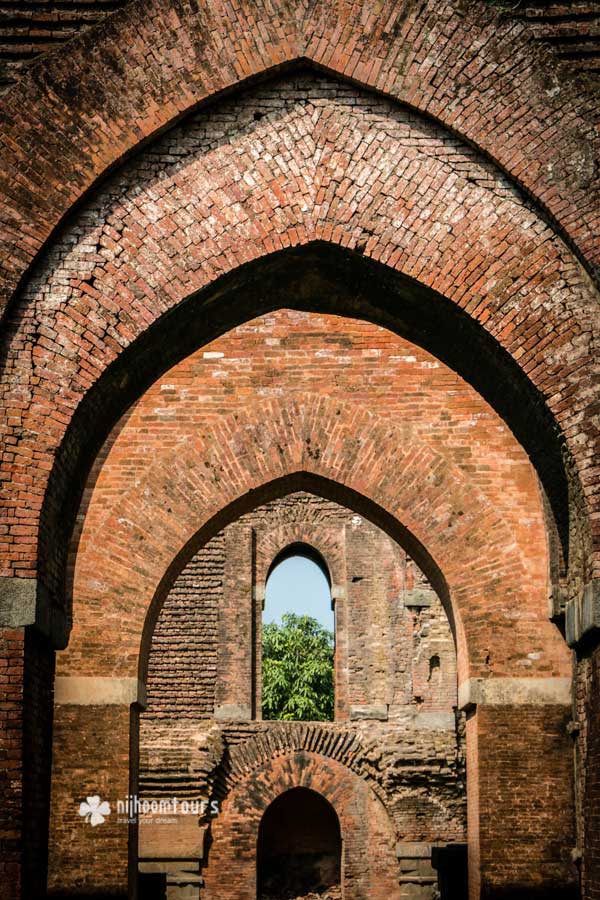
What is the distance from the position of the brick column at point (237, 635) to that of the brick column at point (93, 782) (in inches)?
278

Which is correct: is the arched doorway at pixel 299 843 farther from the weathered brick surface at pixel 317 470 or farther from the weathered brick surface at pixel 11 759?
the weathered brick surface at pixel 11 759

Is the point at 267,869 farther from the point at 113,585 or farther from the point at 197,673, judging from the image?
the point at 113,585

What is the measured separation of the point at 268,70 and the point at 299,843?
16.9 metres

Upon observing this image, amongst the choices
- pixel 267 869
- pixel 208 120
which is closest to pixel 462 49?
pixel 208 120

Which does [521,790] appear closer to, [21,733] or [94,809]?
[94,809]

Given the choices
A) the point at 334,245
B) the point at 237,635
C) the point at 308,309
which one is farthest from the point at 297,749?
the point at 334,245

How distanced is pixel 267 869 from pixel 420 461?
1172 cm

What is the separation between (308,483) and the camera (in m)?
12.8

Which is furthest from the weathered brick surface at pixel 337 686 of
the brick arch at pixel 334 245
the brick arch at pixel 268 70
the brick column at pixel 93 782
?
the brick arch at pixel 268 70

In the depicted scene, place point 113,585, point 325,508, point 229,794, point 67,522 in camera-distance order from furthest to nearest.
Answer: point 325,508 < point 229,794 < point 113,585 < point 67,522

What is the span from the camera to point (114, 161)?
730 centimetres

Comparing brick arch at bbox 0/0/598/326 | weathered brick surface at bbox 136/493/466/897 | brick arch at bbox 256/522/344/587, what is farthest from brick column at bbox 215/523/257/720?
brick arch at bbox 0/0/598/326

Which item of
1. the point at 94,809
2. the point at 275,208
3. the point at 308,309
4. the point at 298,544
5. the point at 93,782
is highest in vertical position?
the point at 275,208

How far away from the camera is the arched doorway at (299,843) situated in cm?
2150
